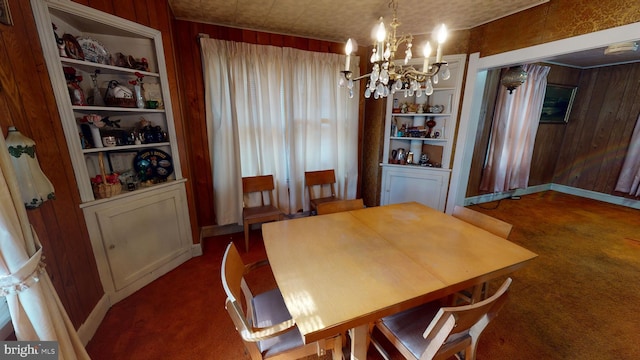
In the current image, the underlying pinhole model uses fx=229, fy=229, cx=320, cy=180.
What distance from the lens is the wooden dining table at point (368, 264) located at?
3.01 feet

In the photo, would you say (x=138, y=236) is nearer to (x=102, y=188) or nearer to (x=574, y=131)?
(x=102, y=188)

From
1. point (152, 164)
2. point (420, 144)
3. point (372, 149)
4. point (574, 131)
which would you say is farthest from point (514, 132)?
point (152, 164)

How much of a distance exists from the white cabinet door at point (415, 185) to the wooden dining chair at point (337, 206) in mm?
1460

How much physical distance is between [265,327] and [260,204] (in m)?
1.97

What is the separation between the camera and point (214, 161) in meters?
2.62

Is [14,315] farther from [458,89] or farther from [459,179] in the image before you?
[458,89]

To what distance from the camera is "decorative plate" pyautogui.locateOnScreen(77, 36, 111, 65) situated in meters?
1.67

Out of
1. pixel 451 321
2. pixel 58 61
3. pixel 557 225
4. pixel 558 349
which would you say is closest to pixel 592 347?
pixel 558 349

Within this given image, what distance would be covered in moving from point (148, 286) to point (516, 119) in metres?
5.37

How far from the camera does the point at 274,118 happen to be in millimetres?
2766

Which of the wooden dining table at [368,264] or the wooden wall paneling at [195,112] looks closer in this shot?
the wooden dining table at [368,264]

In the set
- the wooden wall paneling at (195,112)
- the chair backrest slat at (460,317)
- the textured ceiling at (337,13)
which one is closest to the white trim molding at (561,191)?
the textured ceiling at (337,13)

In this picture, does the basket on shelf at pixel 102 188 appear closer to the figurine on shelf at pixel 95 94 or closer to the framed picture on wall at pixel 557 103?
the figurine on shelf at pixel 95 94

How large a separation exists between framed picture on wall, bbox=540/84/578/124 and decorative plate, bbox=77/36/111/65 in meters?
6.08
